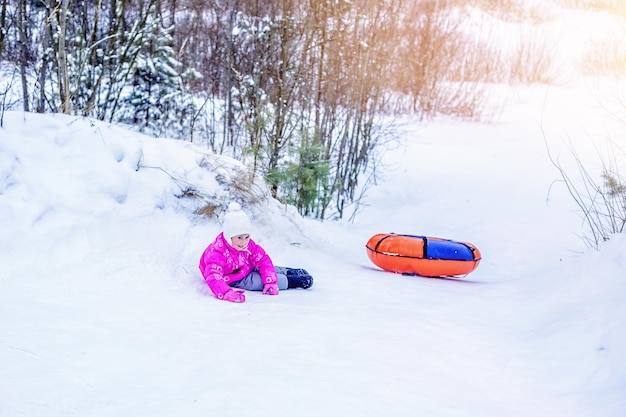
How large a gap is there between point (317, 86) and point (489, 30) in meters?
10.6

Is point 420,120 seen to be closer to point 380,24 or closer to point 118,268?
point 380,24

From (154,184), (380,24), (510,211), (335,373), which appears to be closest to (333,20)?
(380,24)

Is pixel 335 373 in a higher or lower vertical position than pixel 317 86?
lower

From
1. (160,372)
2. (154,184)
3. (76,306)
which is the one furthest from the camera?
(154,184)

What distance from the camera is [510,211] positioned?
340 inches

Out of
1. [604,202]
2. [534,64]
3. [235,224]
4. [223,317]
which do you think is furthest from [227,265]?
[534,64]

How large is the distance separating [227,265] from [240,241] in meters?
0.19

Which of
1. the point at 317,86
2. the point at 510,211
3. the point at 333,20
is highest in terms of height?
the point at 333,20

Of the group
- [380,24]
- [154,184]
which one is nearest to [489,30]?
[380,24]

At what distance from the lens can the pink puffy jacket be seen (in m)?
3.90

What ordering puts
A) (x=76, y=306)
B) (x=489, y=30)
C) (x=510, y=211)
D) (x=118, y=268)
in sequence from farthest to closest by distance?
(x=489, y=30) → (x=510, y=211) → (x=118, y=268) → (x=76, y=306)

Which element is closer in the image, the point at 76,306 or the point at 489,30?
→ the point at 76,306

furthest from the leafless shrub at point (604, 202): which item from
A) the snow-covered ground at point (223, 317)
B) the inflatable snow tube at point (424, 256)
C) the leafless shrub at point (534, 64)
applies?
the leafless shrub at point (534, 64)

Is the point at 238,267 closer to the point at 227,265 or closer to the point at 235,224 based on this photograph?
the point at 227,265
